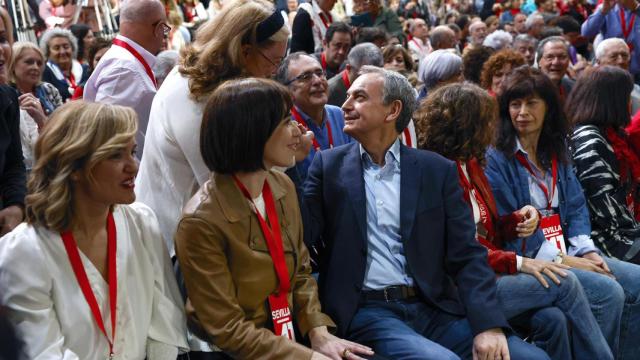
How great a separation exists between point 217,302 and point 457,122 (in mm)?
1552

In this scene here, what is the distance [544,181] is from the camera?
424 cm

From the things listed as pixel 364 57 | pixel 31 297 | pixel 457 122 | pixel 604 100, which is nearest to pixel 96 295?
pixel 31 297

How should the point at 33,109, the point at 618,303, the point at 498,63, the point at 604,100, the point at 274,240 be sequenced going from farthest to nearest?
1. the point at 498,63
2. the point at 604,100
3. the point at 33,109
4. the point at 618,303
5. the point at 274,240

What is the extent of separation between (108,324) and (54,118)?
2.12ft

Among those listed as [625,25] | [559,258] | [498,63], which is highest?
[498,63]

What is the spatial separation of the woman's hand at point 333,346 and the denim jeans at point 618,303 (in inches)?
52.4

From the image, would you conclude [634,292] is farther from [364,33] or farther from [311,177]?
[364,33]

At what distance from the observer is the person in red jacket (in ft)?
11.5

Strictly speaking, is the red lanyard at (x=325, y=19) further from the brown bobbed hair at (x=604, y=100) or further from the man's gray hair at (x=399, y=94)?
the man's gray hair at (x=399, y=94)

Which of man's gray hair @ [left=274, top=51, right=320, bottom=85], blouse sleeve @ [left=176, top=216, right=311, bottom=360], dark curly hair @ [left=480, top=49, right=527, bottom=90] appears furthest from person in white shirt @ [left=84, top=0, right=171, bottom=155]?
dark curly hair @ [left=480, top=49, right=527, bottom=90]

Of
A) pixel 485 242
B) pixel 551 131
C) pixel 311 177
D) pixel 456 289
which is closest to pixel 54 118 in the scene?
pixel 311 177

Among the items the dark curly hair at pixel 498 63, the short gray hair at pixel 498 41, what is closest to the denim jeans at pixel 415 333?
the dark curly hair at pixel 498 63

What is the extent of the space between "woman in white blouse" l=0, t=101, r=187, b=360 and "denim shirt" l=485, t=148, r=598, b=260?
1.95 m

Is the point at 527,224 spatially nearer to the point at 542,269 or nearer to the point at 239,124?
the point at 542,269
